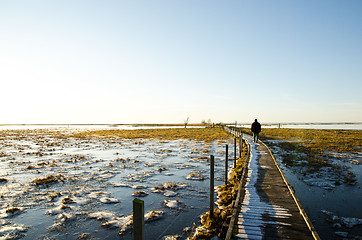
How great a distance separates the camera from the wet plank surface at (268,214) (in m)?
5.50

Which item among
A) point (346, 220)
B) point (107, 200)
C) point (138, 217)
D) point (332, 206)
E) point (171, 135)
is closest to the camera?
point (138, 217)

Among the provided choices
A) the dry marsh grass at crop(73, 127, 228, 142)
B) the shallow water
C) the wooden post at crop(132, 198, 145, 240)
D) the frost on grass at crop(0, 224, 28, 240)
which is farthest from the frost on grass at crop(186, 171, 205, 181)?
the dry marsh grass at crop(73, 127, 228, 142)

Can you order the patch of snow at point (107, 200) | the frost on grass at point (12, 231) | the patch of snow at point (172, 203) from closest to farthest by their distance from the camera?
the frost on grass at point (12, 231) < the patch of snow at point (172, 203) < the patch of snow at point (107, 200)

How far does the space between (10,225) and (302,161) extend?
1854 cm

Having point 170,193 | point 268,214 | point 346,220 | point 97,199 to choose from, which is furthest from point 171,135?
point 268,214

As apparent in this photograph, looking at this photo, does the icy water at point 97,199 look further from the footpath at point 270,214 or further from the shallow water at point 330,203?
the shallow water at point 330,203

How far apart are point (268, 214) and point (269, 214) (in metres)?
0.03

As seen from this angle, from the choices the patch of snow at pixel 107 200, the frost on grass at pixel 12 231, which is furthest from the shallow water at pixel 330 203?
the frost on grass at pixel 12 231

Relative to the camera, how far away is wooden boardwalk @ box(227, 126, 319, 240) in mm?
5484

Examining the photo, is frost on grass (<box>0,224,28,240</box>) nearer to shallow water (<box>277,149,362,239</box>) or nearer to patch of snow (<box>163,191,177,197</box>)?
patch of snow (<box>163,191,177,197</box>)

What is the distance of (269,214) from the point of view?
6.62m

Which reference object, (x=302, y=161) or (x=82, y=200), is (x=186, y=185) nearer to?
(x=82, y=200)

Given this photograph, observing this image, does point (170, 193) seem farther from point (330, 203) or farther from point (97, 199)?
point (330, 203)

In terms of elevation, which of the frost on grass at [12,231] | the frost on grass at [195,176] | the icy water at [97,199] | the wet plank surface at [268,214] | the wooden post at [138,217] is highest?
the wooden post at [138,217]
